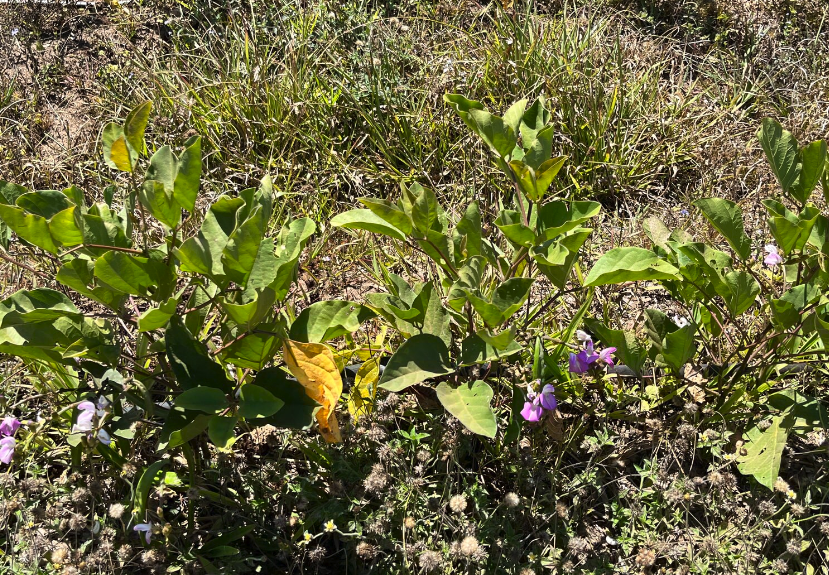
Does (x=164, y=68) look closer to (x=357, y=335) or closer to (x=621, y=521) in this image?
(x=357, y=335)

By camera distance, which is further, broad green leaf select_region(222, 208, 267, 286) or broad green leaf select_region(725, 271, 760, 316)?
broad green leaf select_region(725, 271, 760, 316)

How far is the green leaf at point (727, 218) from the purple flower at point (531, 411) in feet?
2.08

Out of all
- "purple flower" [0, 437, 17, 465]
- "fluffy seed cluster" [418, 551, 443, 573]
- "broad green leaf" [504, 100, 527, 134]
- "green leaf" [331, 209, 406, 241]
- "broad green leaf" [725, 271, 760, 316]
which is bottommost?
"fluffy seed cluster" [418, 551, 443, 573]

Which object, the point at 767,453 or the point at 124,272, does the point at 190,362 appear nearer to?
the point at 124,272

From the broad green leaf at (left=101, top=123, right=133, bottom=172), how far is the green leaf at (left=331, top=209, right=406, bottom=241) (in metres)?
0.50

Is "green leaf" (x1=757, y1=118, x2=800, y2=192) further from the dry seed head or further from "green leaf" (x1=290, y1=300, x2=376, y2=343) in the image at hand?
the dry seed head

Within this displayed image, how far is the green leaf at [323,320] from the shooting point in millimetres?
1892

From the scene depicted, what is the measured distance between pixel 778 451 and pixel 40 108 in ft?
10.6

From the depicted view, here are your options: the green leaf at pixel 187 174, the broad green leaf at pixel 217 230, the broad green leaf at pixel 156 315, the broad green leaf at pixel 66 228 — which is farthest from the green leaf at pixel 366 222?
the broad green leaf at pixel 66 228

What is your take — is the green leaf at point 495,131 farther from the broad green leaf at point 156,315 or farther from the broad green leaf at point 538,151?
the broad green leaf at point 156,315

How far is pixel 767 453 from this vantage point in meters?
2.00

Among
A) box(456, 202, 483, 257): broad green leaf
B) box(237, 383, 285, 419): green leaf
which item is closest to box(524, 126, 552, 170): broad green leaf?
box(456, 202, 483, 257): broad green leaf

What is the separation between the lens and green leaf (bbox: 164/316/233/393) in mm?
1767

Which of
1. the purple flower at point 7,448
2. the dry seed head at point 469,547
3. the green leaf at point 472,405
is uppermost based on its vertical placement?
the green leaf at point 472,405
